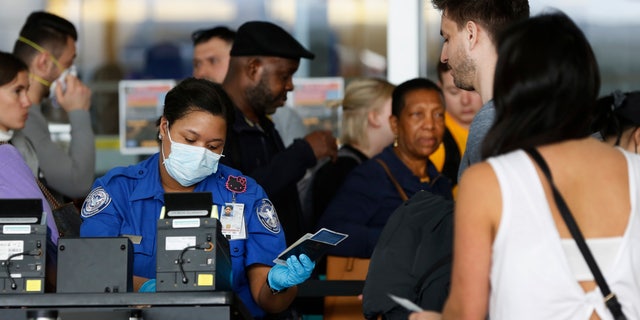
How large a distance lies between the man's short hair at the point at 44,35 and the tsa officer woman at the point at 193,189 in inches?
85.8

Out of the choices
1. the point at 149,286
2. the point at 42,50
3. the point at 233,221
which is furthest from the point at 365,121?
the point at 149,286

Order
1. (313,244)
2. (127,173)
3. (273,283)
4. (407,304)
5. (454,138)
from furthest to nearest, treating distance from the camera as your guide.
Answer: (454,138)
(127,173)
(273,283)
(313,244)
(407,304)

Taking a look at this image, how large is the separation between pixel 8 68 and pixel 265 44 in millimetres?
1191

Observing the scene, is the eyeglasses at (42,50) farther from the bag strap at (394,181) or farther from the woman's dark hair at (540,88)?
the woman's dark hair at (540,88)

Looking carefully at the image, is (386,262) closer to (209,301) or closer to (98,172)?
(209,301)

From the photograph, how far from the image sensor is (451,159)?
21.1ft

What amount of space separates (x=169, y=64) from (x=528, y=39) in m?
5.25

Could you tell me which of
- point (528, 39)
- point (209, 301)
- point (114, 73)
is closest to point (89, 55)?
point (114, 73)

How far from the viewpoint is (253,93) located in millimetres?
5570

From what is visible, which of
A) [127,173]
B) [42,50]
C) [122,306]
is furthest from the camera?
[42,50]

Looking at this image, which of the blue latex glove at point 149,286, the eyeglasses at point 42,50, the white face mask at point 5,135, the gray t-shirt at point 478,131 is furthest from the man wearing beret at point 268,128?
the gray t-shirt at point 478,131

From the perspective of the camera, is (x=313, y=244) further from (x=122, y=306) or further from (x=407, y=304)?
(x=407, y=304)

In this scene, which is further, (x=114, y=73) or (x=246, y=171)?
(x=114, y=73)

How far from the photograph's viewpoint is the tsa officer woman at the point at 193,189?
167 inches
